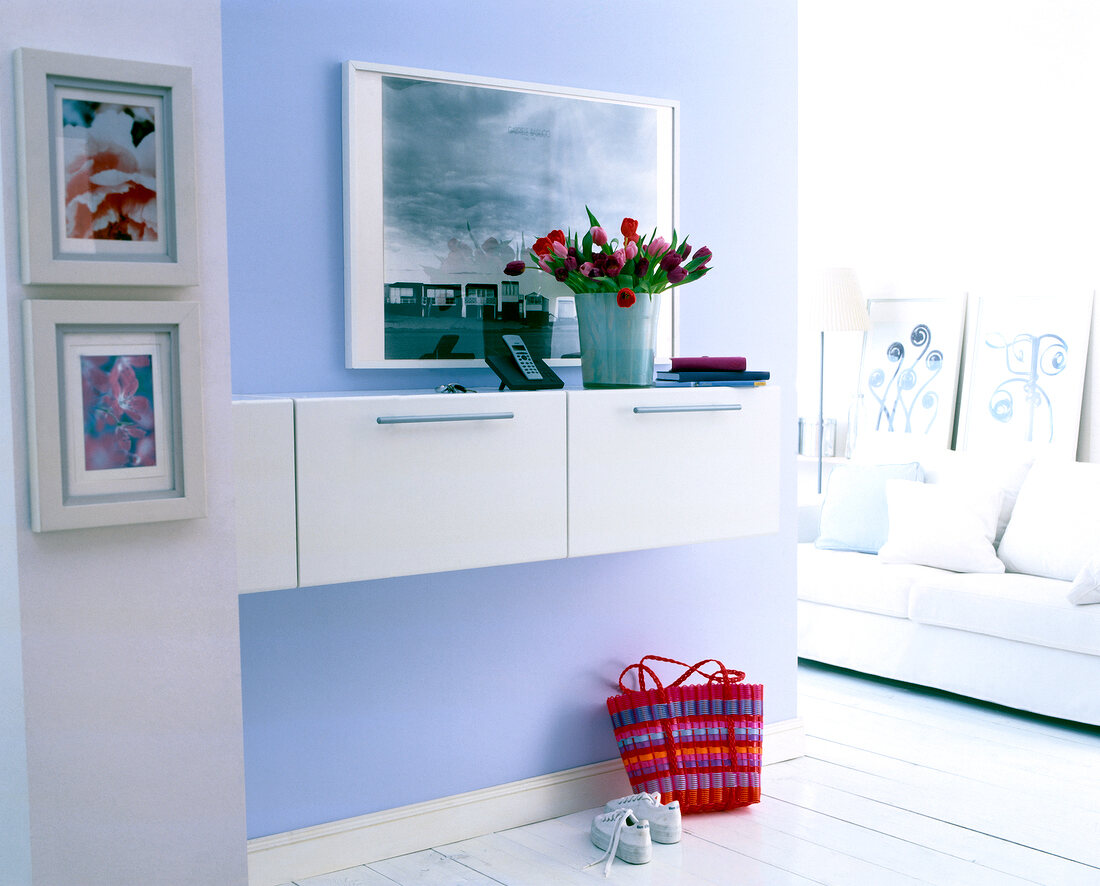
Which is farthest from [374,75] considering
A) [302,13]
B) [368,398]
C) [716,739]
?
[716,739]

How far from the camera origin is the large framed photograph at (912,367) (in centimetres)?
459

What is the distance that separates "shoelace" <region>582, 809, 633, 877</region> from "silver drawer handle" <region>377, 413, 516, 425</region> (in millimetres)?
940

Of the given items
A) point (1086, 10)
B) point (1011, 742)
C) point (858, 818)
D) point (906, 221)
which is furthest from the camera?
point (906, 221)

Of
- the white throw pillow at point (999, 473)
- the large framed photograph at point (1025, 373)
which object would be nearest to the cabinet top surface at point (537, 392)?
the white throw pillow at point (999, 473)

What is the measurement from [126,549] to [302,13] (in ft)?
4.10

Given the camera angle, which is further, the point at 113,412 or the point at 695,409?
the point at 695,409

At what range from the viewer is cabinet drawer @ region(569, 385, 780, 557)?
2.42 metres

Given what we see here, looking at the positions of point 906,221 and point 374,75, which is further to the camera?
point 906,221

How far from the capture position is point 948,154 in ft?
15.3

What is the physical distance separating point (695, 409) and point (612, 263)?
37 cm

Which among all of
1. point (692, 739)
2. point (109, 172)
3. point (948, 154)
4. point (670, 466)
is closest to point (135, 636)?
point (109, 172)

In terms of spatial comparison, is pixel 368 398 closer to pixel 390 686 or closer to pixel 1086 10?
pixel 390 686

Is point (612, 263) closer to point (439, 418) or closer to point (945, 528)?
point (439, 418)

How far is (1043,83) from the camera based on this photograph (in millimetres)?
4305
